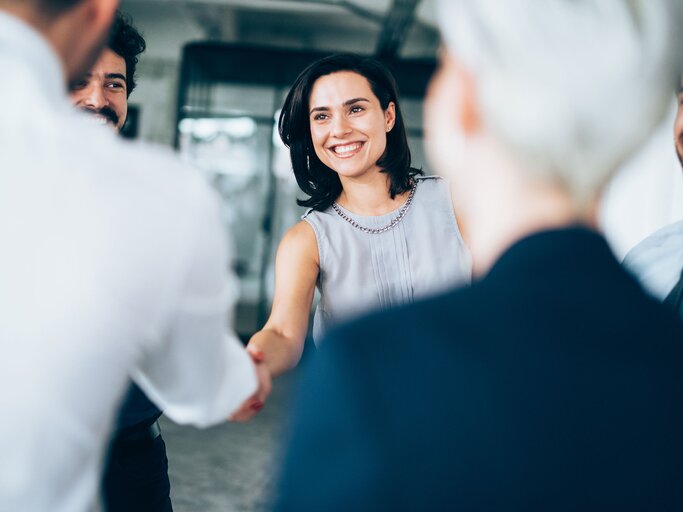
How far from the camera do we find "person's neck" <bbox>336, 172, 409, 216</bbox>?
1937mm

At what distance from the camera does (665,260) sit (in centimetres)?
184

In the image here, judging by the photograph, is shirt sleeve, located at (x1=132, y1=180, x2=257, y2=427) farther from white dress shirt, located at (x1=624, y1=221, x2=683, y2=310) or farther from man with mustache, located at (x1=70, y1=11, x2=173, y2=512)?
white dress shirt, located at (x1=624, y1=221, x2=683, y2=310)

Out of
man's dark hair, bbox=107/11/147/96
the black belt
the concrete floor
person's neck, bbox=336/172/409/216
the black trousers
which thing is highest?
man's dark hair, bbox=107/11/147/96

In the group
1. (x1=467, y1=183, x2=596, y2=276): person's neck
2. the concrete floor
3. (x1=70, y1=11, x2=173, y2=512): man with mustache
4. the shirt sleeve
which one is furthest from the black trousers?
the concrete floor

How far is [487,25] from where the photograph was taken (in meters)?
0.61

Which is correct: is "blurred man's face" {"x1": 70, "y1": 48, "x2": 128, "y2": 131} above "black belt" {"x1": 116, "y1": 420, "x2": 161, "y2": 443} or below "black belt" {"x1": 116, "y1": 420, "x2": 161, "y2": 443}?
above

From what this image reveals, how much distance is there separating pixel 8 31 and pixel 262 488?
10.6ft

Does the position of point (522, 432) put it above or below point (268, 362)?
above

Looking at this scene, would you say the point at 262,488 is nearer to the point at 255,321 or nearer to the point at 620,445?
the point at 620,445

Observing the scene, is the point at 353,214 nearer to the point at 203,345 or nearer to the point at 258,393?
the point at 258,393

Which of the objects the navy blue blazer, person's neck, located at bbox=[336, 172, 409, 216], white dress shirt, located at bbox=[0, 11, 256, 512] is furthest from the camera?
person's neck, located at bbox=[336, 172, 409, 216]

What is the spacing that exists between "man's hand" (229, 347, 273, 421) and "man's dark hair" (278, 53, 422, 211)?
0.64 meters

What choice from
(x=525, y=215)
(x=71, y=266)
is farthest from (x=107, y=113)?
(x=525, y=215)

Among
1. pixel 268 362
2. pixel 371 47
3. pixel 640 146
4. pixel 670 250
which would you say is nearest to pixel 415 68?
pixel 371 47
